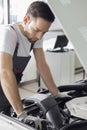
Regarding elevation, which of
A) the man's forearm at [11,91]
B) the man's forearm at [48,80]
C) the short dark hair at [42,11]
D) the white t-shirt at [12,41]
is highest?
the short dark hair at [42,11]

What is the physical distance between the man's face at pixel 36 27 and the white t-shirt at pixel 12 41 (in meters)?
0.05

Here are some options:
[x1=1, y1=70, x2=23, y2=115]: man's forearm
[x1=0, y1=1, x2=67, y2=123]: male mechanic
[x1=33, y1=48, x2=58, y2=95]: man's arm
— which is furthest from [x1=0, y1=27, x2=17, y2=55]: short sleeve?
[x1=33, y1=48, x2=58, y2=95]: man's arm

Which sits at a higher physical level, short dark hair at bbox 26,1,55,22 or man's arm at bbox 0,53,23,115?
short dark hair at bbox 26,1,55,22

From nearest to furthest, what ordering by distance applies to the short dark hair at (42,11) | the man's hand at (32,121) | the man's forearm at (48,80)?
1. the man's hand at (32,121)
2. the short dark hair at (42,11)
3. the man's forearm at (48,80)

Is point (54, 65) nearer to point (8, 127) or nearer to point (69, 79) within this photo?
point (69, 79)

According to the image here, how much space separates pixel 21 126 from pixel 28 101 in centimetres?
33

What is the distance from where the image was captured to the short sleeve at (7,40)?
1319 millimetres

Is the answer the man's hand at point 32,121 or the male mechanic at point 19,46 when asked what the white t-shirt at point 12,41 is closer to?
the male mechanic at point 19,46

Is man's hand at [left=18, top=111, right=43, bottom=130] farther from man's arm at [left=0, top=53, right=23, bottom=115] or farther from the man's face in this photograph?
the man's face

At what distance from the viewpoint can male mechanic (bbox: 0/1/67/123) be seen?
1221 millimetres

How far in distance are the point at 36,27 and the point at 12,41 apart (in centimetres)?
18

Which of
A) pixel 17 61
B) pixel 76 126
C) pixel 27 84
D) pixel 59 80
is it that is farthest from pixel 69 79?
pixel 76 126

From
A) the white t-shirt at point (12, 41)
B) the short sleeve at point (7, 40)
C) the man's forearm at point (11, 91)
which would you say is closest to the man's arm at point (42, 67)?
the white t-shirt at point (12, 41)

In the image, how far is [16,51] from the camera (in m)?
1.46
